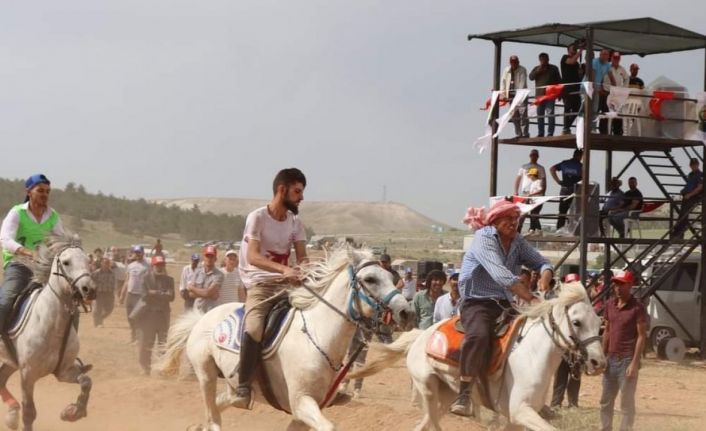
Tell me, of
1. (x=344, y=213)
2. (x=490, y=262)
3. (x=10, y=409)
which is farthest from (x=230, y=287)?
(x=344, y=213)

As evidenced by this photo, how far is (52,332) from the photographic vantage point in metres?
11.8

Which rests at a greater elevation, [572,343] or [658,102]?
[658,102]

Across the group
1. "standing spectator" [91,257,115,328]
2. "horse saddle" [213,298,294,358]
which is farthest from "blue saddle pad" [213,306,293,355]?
"standing spectator" [91,257,115,328]

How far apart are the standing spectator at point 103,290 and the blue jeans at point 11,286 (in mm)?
12605

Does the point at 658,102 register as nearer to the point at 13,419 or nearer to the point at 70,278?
the point at 70,278

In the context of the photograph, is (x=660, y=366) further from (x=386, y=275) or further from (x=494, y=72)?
(x=386, y=275)

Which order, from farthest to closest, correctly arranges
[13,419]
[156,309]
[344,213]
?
[344,213] → [156,309] → [13,419]

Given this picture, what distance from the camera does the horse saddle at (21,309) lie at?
12016mm

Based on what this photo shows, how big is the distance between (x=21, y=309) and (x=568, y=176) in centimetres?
1268

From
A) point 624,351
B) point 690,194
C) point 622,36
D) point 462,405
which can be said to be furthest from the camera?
point 690,194

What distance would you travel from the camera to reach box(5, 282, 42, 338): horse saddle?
12.0 m

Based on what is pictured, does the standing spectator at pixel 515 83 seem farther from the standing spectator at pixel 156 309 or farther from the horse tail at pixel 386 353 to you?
the horse tail at pixel 386 353

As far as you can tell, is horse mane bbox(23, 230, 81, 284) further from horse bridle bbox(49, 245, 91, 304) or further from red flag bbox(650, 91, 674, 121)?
red flag bbox(650, 91, 674, 121)

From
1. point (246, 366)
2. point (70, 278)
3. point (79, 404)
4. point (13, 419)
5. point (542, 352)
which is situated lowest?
point (13, 419)
